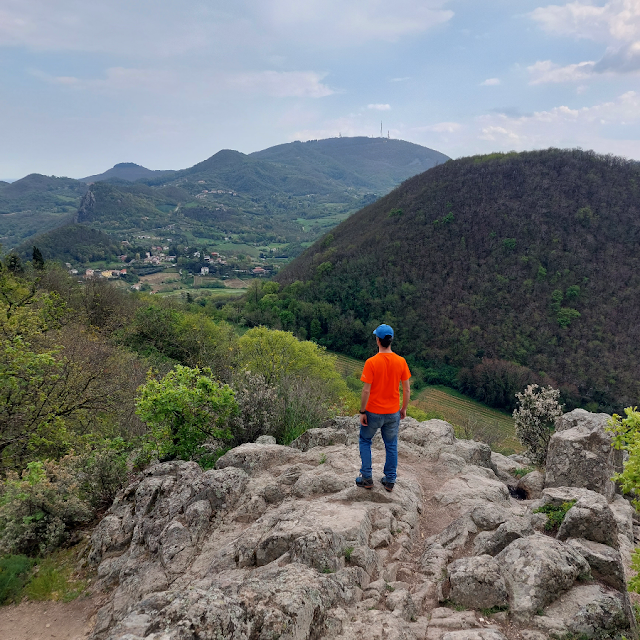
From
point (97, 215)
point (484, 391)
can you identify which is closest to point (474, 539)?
point (484, 391)

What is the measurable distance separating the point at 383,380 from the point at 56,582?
21.5ft

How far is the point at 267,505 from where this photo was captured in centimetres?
756

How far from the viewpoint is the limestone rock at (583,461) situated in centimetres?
962

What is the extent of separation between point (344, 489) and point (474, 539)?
2376mm

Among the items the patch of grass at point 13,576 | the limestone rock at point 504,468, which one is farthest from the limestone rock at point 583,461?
the patch of grass at point 13,576

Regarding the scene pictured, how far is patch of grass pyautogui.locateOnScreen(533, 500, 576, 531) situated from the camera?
6.56 metres

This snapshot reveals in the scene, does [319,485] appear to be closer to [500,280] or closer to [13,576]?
[13,576]

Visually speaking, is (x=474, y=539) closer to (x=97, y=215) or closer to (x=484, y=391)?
(x=484, y=391)

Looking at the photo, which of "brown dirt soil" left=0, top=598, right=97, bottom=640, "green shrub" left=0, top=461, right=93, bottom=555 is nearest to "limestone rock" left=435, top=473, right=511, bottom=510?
"brown dirt soil" left=0, top=598, right=97, bottom=640

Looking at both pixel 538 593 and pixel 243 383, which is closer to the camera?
pixel 538 593

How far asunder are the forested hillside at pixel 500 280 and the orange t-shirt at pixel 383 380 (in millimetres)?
52785

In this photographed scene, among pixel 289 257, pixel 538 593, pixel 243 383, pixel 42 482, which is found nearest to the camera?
pixel 538 593

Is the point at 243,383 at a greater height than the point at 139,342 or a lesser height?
greater

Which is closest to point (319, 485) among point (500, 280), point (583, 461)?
point (583, 461)
